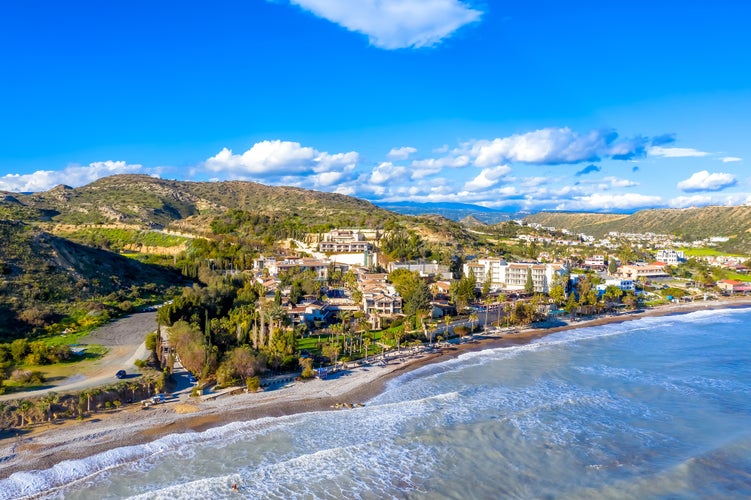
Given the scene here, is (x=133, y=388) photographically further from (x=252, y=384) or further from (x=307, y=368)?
(x=307, y=368)

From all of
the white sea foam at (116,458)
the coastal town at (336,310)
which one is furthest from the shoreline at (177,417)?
the coastal town at (336,310)

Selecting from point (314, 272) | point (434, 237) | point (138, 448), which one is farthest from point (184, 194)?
point (138, 448)

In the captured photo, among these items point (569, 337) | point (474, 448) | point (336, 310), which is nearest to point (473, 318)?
point (569, 337)

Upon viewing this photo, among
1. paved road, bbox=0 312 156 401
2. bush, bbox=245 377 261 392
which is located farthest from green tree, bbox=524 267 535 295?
paved road, bbox=0 312 156 401

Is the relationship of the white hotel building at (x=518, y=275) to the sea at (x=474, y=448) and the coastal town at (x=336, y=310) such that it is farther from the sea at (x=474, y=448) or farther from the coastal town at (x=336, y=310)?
the sea at (x=474, y=448)

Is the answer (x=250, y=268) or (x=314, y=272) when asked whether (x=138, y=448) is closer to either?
(x=314, y=272)

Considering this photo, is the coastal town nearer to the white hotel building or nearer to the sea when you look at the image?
the white hotel building
